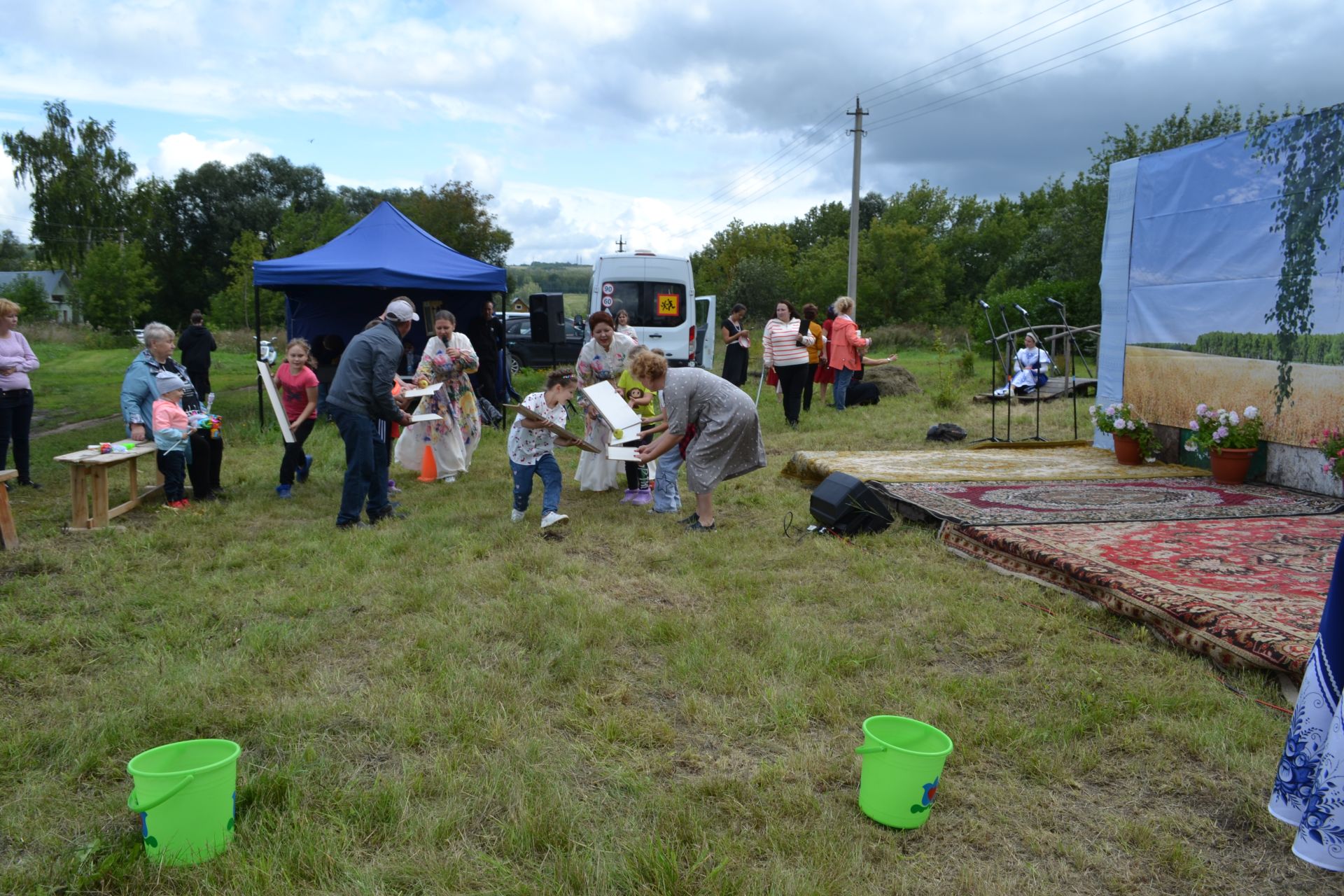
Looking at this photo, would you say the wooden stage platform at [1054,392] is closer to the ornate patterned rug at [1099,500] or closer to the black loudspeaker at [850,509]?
the ornate patterned rug at [1099,500]

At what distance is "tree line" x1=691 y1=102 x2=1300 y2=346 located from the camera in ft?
109

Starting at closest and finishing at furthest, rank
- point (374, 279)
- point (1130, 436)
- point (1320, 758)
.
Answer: point (1320, 758) < point (1130, 436) < point (374, 279)

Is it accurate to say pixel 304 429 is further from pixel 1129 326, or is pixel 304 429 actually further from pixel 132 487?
pixel 1129 326

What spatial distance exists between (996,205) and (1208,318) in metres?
→ 57.2

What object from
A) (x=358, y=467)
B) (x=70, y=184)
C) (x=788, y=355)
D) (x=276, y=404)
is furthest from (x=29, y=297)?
(x=358, y=467)

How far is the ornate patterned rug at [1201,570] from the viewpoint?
3910mm

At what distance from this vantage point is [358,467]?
22.7 feet

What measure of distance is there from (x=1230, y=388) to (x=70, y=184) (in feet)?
165

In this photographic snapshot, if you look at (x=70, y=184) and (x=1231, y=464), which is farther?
(x=70, y=184)

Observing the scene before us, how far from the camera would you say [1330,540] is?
555 cm

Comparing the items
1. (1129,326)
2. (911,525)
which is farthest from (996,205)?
(911,525)

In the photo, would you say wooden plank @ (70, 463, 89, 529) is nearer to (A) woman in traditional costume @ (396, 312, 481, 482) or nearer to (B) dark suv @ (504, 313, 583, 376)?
(A) woman in traditional costume @ (396, 312, 481, 482)

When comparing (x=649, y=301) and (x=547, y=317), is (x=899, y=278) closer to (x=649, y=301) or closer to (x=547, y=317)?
(x=649, y=301)

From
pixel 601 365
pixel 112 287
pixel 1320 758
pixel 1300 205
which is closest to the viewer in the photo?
pixel 1320 758
